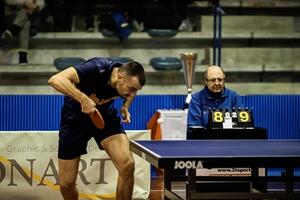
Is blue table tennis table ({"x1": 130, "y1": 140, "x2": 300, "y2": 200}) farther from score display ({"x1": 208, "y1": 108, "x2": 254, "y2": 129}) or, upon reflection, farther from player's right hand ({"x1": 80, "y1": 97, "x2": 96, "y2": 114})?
score display ({"x1": 208, "y1": 108, "x2": 254, "y2": 129})

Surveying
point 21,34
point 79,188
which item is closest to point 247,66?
point 21,34

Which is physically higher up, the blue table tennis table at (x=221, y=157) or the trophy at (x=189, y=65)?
the trophy at (x=189, y=65)

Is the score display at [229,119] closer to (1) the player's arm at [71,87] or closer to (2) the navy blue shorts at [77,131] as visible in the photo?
(2) the navy blue shorts at [77,131]

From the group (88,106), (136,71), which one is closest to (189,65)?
(136,71)

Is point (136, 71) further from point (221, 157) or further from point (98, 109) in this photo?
point (221, 157)

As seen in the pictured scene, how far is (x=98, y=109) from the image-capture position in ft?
20.2

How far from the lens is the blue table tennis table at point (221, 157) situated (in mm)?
4738

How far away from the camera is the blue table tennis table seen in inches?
187

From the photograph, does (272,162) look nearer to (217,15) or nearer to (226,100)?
(226,100)

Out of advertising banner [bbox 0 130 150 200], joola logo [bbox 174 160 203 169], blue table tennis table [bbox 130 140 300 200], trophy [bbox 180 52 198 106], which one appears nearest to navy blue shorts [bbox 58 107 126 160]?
blue table tennis table [bbox 130 140 300 200]

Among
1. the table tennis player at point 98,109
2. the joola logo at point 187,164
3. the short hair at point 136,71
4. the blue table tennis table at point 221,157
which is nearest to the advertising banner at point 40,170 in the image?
the table tennis player at point 98,109

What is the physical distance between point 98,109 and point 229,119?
1665 millimetres

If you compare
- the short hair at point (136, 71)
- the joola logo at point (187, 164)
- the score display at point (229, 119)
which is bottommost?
the joola logo at point (187, 164)

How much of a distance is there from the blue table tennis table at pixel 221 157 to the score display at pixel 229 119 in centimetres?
102
